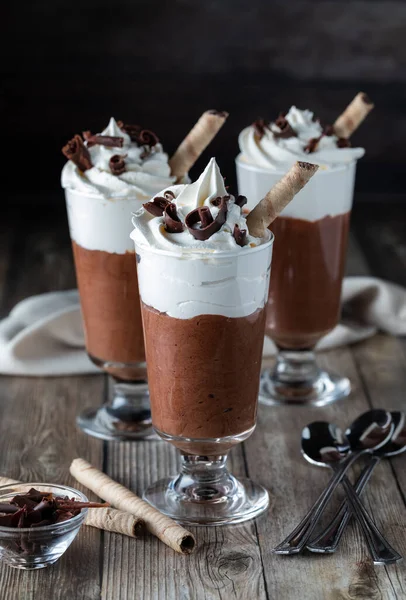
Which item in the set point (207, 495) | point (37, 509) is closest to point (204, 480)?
point (207, 495)

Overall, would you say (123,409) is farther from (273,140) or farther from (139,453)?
(273,140)

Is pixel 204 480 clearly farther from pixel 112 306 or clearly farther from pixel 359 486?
pixel 112 306

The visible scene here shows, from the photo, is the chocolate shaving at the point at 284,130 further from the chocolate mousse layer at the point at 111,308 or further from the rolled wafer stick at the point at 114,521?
the rolled wafer stick at the point at 114,521

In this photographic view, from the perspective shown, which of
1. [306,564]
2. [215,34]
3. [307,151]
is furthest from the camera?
[215,34]

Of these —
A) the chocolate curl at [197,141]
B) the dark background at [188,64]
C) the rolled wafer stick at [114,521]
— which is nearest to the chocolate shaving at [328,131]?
the chocolate curl at [197,141]

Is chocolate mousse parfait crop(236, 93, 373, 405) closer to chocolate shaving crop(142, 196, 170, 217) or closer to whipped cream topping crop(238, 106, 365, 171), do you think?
whipped cream topping crop(238, 106, 365, 171)

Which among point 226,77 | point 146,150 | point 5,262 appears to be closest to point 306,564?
point 146,150

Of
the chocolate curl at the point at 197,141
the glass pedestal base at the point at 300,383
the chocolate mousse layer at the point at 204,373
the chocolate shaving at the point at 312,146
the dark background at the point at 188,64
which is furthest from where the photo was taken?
the dark background at the point at 188,64
